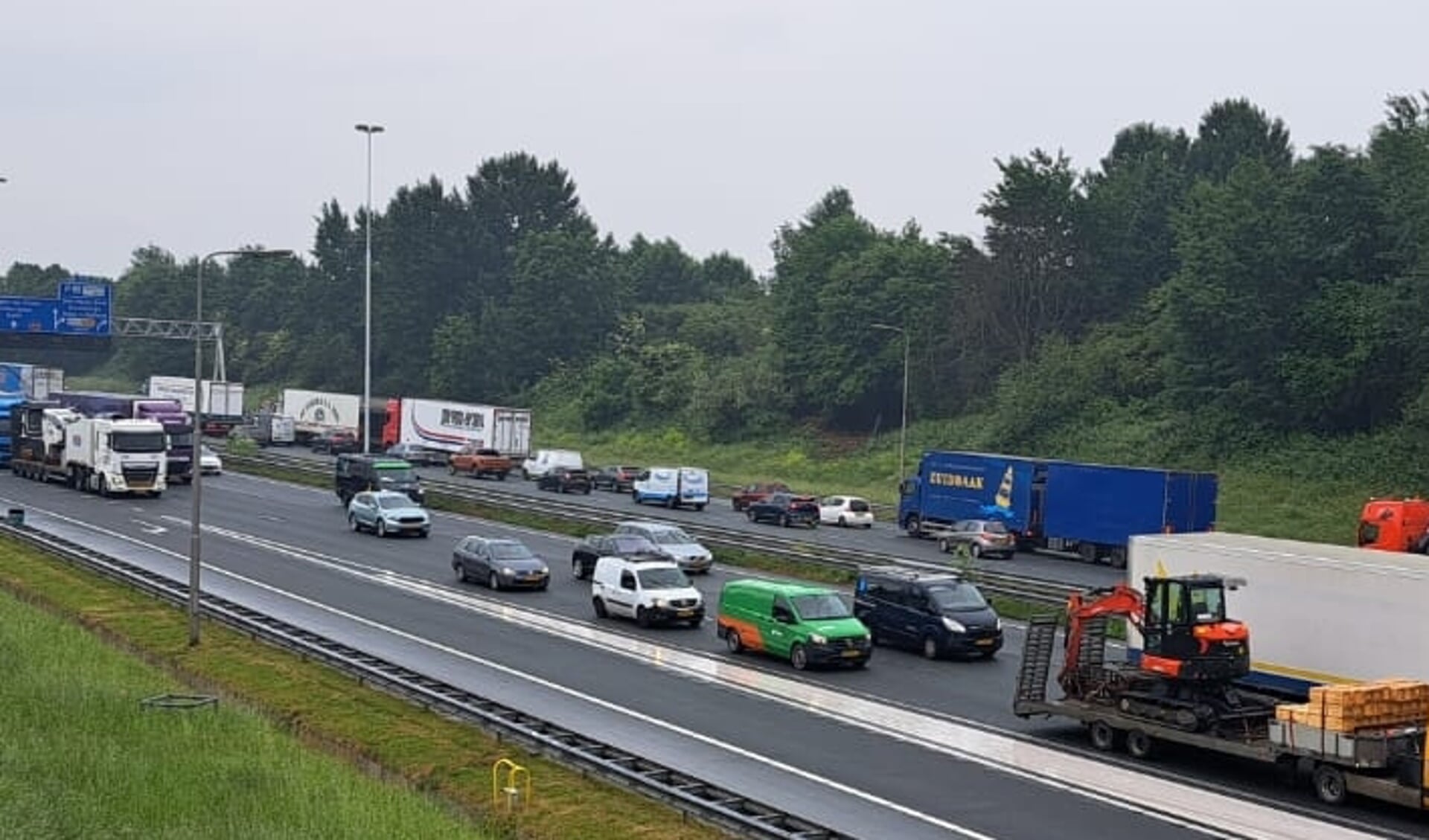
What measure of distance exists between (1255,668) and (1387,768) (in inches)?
204

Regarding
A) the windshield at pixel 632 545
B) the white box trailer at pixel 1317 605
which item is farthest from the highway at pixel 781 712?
the white box trailer at pixel 1317 605

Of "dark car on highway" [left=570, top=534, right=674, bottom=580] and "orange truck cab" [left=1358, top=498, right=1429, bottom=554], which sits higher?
"orange truck cab" [left=1358, top=498, right=1429, bottom=554]

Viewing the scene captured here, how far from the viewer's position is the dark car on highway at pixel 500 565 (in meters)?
44.3

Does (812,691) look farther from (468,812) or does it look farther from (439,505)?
(439,505)

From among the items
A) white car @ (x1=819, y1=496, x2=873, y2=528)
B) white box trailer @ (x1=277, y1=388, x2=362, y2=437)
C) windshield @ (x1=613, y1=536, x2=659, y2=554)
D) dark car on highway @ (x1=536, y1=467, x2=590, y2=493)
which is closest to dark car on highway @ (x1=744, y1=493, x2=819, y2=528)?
white car @ (x1=819, y1=496, x2=873, y2=528)

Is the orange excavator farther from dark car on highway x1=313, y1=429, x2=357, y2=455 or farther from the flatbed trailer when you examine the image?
dark car on highway x1=313, y1=429, x2=357, y2=455

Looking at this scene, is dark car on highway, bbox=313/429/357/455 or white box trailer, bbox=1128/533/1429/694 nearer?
white box trailer, bbox=1128/533/1429/694

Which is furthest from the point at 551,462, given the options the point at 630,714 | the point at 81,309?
the point at 630,714

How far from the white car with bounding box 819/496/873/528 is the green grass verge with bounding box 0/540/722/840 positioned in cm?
3585

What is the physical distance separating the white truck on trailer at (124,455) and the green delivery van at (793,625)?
39.3 meters

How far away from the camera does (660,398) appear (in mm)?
110438

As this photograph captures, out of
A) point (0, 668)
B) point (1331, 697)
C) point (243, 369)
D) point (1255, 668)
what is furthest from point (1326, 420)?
point (243, 369)

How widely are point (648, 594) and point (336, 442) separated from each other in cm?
6214

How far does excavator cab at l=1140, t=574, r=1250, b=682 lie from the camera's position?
2548 cm
